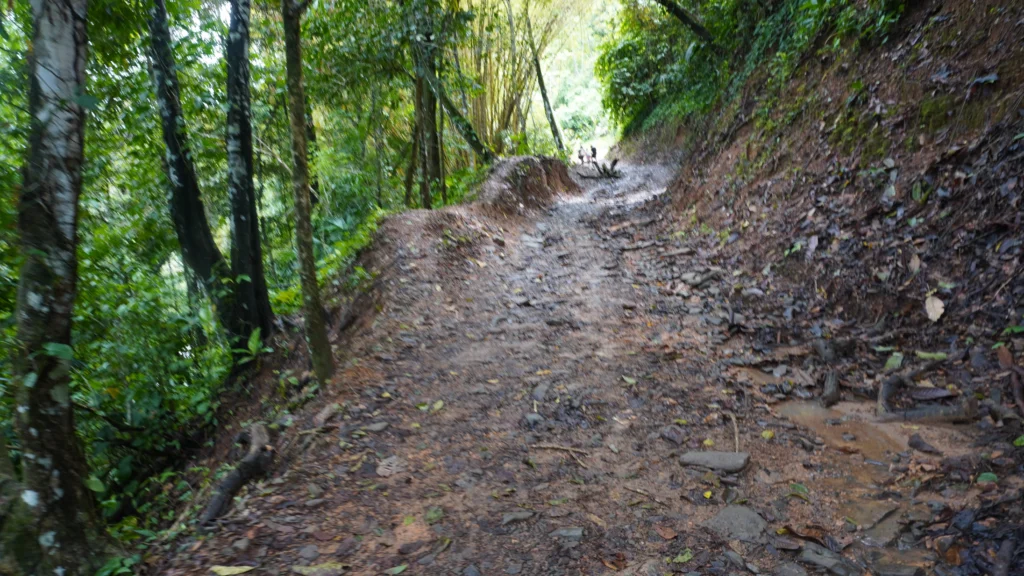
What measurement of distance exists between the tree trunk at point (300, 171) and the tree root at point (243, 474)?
36.5 inches

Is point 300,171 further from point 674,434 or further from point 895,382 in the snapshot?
point 895,382

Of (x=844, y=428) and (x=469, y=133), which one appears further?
(x=469, y=133)

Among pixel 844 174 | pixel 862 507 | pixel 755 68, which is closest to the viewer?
pixel 862 507

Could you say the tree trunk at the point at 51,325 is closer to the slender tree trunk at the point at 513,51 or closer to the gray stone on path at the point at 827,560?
the gray stone on path at the point at 827,560

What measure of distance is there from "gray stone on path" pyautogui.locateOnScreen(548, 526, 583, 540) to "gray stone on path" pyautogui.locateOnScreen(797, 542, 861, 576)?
1.04 m

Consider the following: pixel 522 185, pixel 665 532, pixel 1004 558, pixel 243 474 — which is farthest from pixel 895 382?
pixel 522 185

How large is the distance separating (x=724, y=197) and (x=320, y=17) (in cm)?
631

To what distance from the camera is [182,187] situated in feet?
20.5

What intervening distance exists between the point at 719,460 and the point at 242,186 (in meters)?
5.37

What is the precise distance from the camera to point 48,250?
2850mm

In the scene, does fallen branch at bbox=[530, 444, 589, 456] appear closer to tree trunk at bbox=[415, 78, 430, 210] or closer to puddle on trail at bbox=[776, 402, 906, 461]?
puddle on trail at bbox=[776, 402, 906, 461]

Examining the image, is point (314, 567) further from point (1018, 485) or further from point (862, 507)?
point (1018, 485)

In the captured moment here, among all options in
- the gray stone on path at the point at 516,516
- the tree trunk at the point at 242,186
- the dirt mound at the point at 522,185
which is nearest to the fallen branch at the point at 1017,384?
the gray stone on path at the point at 516,516

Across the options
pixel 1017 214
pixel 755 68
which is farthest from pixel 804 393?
pixel 755 68
